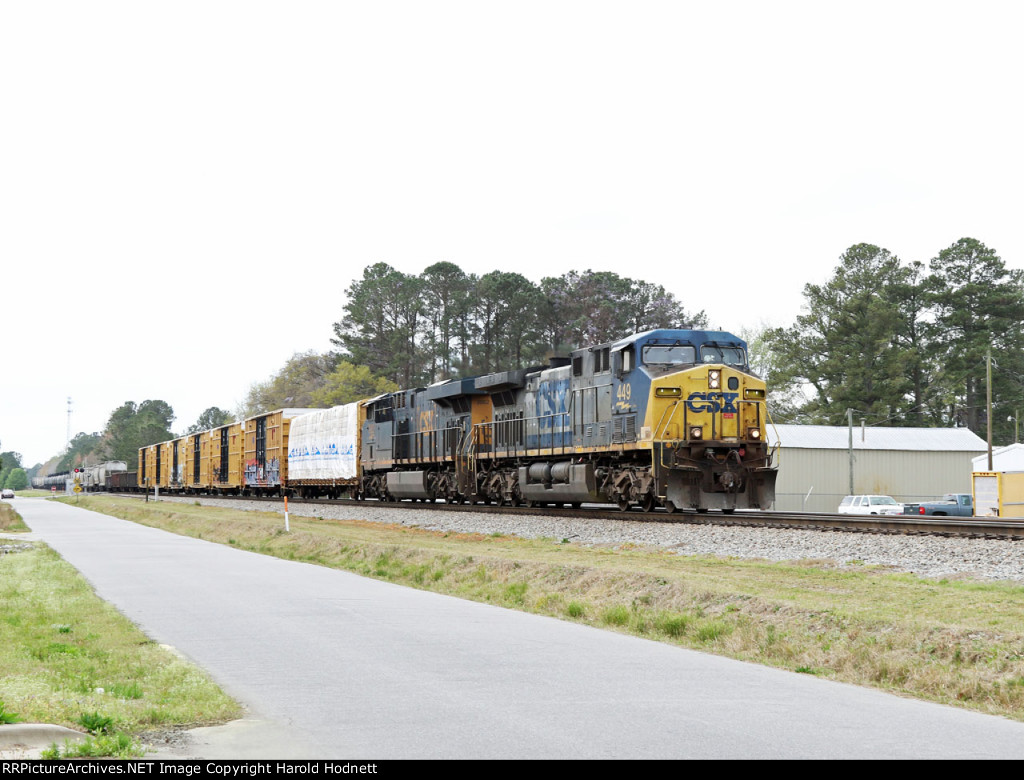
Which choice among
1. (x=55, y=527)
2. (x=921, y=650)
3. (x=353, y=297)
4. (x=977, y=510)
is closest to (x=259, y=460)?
(x=55, y=527)

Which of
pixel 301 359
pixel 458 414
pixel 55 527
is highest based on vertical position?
pixel 301 359

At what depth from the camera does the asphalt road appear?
6000mm

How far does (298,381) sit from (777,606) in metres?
106

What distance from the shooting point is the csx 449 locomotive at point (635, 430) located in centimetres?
2394

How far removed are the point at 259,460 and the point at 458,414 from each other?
1016 inches

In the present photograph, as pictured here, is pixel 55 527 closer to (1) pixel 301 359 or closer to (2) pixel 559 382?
(2) pixel 559 382

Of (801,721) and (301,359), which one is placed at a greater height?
(301,359)

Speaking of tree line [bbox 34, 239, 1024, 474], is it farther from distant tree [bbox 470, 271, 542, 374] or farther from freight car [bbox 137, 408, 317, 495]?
freight car [bbox 137, 408, 317, 495]

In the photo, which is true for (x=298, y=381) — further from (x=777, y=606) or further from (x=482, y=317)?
(x=777, y=606)

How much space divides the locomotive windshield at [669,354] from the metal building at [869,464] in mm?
33352

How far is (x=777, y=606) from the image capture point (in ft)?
37.9

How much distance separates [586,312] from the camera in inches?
3369

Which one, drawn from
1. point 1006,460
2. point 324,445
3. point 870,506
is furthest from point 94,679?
point 1006,460

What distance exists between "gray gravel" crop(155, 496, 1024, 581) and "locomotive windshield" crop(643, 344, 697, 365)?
3993 mm
